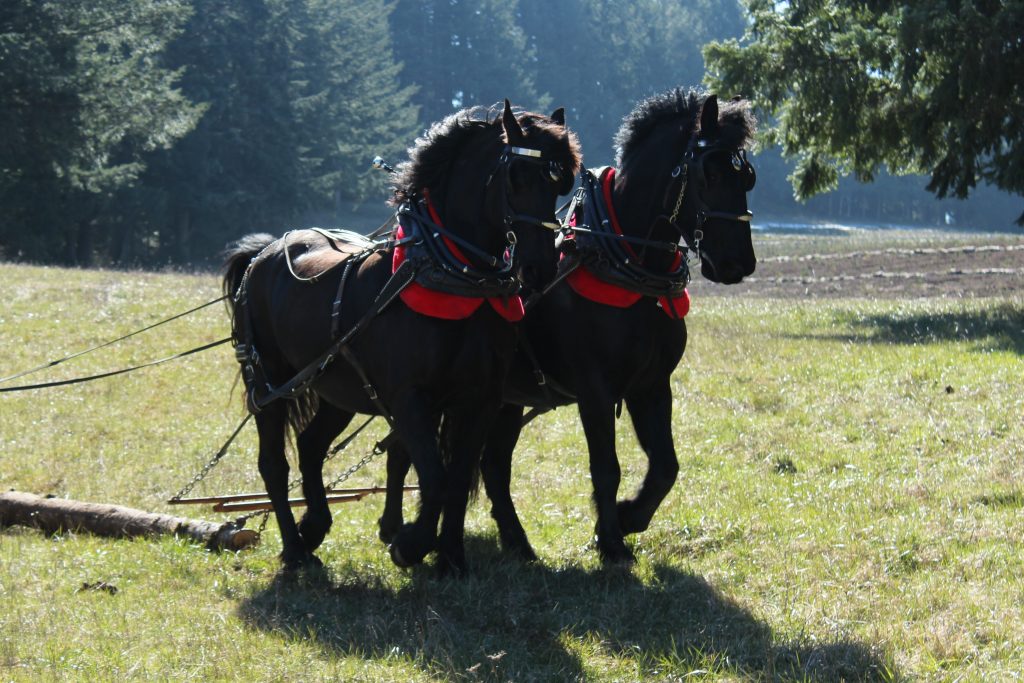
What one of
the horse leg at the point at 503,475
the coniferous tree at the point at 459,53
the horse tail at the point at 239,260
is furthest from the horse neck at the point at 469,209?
the coniferous tree at the point at 459,53

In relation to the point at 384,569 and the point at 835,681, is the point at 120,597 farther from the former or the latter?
the point at 835,681

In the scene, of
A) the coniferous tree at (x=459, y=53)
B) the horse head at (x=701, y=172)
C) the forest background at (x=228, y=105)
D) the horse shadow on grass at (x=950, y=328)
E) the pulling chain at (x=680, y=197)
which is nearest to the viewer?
the horse head at (x=701, y=172)

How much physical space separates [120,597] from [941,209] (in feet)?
342

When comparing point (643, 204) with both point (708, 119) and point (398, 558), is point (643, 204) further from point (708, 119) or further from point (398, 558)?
point (398, 558)

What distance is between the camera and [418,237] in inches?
281

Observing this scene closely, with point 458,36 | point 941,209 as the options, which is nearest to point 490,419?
point 458,36

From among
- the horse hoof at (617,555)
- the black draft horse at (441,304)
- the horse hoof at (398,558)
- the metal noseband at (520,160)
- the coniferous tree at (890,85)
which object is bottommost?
the horse hoof at (617,555)

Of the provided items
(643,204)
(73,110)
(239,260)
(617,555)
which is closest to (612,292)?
(643,204)

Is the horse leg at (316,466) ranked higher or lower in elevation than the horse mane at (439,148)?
lower

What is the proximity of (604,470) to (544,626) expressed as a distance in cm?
130

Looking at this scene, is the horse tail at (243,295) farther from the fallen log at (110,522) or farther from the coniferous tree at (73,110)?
the coniferous tree at (73,110)

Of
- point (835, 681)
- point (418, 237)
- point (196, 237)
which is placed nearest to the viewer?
point (835, 681)

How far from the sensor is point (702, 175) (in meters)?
7.07

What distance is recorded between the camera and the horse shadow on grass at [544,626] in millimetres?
5699
